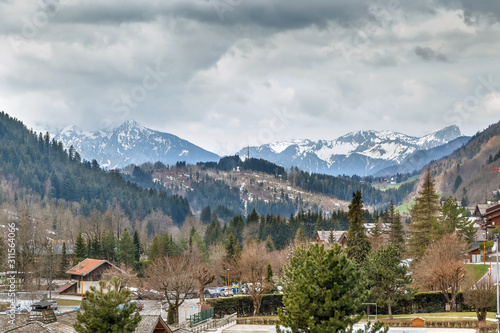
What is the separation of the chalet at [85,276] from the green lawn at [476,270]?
181 ft

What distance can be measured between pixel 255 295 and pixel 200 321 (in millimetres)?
11181

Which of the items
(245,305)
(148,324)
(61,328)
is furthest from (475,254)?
(61,328)

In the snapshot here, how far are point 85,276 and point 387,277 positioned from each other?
185 ft

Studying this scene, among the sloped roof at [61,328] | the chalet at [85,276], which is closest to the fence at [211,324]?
the sloped roof at [61,328]

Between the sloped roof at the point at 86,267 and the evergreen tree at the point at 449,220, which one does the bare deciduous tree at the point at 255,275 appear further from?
the evergreen tree at the point at 449,220

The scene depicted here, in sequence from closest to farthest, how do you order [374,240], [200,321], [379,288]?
[379,288] → [200,321] → [374,240]

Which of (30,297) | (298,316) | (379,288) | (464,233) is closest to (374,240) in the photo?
(464,233)

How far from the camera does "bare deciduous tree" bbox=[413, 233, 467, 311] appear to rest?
57844mm

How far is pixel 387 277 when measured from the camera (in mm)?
53656

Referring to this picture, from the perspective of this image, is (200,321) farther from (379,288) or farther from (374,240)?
(374,240)

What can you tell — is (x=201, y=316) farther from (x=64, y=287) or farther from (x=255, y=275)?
(x=64, y=287)

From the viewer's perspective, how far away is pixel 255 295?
67.4 metres

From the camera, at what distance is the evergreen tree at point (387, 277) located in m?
53.5

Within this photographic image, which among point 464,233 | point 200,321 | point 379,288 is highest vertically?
point 464,233
